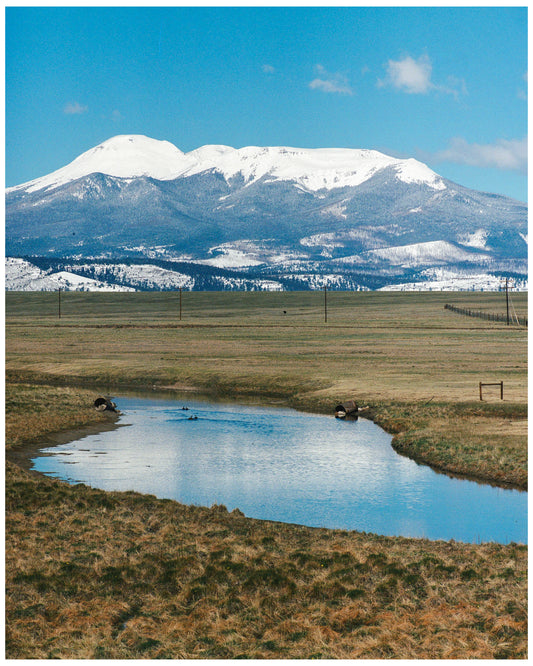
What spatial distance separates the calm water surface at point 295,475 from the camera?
A: 33.2 meters

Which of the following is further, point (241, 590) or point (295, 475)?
point (295, 475)

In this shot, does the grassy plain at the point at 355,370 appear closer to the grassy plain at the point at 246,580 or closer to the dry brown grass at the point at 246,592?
the grassy plain at the point at 246,580

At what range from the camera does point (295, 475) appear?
41.0 meters

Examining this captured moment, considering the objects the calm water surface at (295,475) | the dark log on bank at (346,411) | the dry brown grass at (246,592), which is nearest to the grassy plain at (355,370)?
the dark log on bank at (346,411)

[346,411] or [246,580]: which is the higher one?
[346,411]

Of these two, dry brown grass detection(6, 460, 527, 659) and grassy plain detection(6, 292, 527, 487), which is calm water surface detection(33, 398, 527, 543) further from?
dry brown grass detection(6, 460, 527, 659)

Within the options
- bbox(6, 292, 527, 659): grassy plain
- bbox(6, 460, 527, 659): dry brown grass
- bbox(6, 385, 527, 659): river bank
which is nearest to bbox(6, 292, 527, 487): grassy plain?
bbox(6, 292, 527, 659): grassy plain

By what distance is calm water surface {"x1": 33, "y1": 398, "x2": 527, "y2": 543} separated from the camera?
33219mm

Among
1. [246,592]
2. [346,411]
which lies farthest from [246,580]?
[346,411]

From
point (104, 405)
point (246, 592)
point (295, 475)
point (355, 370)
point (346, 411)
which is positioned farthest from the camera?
point (355, 370)

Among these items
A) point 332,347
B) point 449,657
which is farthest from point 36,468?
point 332,347

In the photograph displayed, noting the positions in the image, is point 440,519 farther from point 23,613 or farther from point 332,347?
point 332,347

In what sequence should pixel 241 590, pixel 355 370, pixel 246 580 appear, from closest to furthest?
pixel 241 590 → pixel 246 580 → pixel 355 370

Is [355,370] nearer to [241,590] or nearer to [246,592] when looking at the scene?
[241,590]
